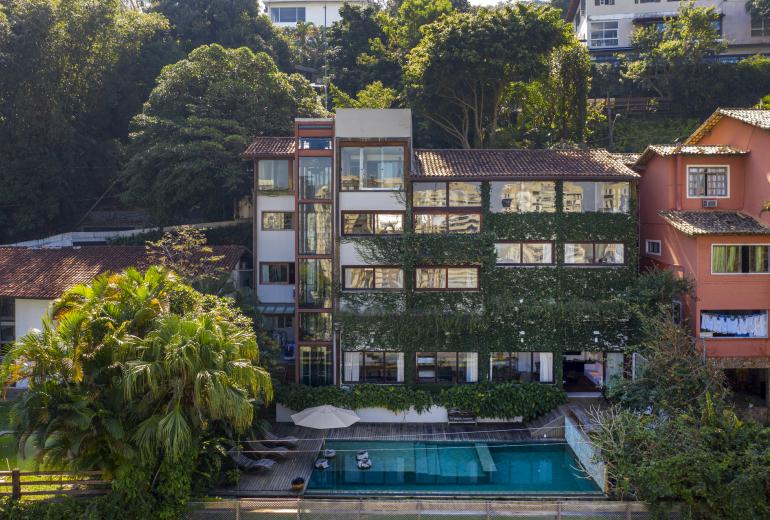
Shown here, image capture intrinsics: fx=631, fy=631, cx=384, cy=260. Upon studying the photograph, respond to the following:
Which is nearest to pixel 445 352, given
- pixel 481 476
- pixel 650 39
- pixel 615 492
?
pixel 481 476

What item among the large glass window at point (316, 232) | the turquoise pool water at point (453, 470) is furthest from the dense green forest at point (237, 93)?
the turquoise pool water at point (453, 470)

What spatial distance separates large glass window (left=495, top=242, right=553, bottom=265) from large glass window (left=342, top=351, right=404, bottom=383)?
6.44m

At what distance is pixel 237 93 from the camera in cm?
4003

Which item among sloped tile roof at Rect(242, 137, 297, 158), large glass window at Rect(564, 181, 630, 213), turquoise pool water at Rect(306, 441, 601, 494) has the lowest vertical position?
turquoise pool water at Rect(306, 441, 601, 494)

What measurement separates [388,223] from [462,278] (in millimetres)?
4138

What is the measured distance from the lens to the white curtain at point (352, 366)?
28.5 m

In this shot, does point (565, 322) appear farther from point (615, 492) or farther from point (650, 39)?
point (650, 39)

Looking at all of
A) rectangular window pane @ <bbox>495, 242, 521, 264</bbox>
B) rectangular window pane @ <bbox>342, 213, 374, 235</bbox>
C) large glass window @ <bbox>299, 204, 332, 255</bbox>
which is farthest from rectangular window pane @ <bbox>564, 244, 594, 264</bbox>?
large glass window @ <bbox>299, 204, 332, 255</bbox>

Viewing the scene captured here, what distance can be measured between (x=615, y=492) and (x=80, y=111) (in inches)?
1632

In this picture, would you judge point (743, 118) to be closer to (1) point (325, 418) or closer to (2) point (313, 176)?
(2) point (313, 176)

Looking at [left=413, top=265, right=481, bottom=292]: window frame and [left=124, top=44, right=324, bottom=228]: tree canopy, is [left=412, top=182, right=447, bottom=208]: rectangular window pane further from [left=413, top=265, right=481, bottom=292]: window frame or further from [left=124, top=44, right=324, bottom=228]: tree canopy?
[left=124, top=44, right=324, bottom=228]: tree canopy

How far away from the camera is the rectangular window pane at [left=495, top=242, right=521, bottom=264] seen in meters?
28.3

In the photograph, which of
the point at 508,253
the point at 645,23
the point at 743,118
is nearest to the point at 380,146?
the point at 508,253

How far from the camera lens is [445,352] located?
28297mm
